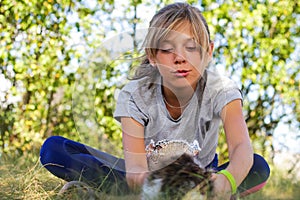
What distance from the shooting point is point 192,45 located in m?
1.71

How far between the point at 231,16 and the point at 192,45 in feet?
5.64

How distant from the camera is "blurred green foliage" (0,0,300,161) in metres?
3.35

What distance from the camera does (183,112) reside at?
188cm

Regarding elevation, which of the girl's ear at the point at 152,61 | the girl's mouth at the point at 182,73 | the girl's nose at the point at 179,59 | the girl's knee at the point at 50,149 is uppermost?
the girl's nose at the point at 179,59

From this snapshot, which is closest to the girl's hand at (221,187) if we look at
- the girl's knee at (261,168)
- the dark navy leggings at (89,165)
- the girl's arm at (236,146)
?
the girl's arm at (236,146)

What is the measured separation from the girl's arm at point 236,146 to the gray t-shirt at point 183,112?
0.08m

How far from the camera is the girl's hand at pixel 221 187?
1.49m

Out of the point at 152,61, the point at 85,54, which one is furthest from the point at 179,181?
the point at 85,54

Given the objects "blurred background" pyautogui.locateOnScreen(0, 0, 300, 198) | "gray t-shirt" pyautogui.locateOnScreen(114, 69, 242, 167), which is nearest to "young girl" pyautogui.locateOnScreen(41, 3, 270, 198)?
"gray t-shirt" pyautogui.locateOnScreen(114, 69, 242, 167)

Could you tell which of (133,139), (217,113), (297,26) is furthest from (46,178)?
(297,26)

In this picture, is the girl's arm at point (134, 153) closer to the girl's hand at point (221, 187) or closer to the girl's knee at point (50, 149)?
the girl's hand at point (221, 187)

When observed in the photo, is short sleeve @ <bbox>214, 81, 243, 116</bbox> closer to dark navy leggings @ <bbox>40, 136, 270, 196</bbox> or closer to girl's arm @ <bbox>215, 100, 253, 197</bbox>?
girl's arm @ <bbox>215, 100, 253, 197</bbox>

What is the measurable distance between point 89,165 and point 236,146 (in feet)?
1.91

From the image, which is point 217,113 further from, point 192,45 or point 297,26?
point 297,26
